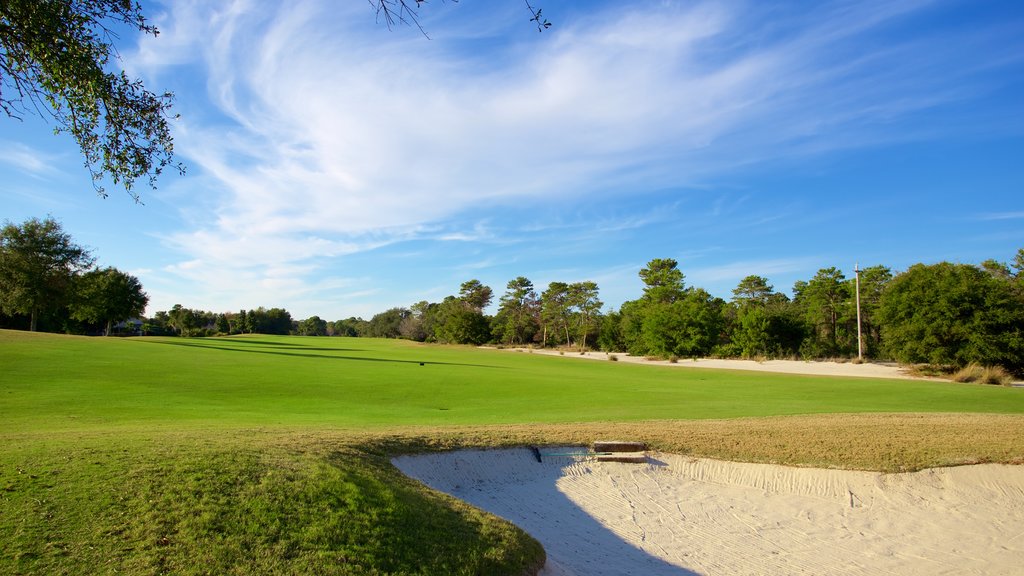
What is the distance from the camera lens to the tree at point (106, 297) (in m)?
56.3

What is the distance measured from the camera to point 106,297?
5969 centimetres

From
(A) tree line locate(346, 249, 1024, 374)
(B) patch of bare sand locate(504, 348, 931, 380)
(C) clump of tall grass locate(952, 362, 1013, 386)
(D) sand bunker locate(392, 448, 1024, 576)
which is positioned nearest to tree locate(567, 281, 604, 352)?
(A) tree line locate(346, 249, 1024, 374)

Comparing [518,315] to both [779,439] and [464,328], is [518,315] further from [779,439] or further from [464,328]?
[779,439]

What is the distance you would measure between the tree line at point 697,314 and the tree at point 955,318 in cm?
7

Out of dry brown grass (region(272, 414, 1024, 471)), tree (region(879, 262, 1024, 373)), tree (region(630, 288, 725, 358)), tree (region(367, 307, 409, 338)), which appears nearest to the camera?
dry brown grass (region(272, 414, 1024, 471))

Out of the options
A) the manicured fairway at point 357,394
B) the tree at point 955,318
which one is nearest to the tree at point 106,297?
the manicured fairway at point 357,394

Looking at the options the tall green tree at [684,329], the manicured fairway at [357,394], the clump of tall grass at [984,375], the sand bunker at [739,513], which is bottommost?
the sand bunker at [739,513]

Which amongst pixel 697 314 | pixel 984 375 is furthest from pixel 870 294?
pixel 984 375

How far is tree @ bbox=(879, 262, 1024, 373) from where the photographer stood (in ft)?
114

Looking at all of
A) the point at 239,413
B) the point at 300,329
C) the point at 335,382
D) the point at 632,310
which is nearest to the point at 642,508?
the point at 239,413

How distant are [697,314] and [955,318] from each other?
81.4ft

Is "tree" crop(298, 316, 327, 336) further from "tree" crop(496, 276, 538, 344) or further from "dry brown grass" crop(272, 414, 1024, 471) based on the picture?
"dry brown grass" crop(272, 414, 1024, 471)

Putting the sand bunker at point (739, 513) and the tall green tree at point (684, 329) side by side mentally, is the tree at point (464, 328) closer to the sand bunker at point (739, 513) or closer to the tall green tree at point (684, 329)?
the tall green tree at point (684, 329)

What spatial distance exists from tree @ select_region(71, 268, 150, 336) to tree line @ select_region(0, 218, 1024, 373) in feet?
0.48
